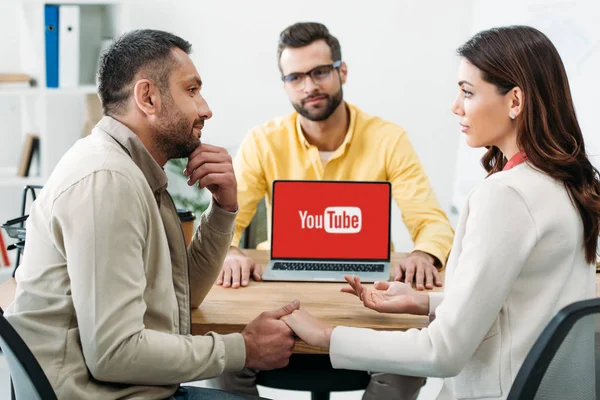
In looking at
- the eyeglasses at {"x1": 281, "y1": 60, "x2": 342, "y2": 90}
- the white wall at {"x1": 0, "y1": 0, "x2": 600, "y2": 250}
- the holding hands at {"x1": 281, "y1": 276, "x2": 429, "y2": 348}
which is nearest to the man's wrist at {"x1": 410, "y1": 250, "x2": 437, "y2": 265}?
the holding hands at {"x1": 281, "y1": 276, "x2": 429, "y2": 348}

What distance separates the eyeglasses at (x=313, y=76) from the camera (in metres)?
2.87

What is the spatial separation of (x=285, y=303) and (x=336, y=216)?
410 millimetres

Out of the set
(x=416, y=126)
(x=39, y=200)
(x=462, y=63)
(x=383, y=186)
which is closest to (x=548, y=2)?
(x=416, y=126)

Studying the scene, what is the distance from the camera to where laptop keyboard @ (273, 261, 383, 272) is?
2.19m

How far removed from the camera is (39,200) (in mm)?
1453

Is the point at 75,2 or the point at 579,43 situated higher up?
the point at 75,2

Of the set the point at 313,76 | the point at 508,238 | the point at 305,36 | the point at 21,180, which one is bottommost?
the point at 21,180

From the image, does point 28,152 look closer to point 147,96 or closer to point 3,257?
point 3,257

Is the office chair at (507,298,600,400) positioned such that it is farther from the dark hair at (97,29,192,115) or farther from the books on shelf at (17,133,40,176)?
the books on shelf at (17,133,40,176)

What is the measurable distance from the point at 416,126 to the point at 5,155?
7.21ft

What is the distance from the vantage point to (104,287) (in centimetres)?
134

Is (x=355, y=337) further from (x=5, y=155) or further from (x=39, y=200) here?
(x=5, y=155)

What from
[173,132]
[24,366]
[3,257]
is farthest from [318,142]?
[3,257]

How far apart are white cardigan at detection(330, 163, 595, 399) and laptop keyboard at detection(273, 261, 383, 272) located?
72cm
